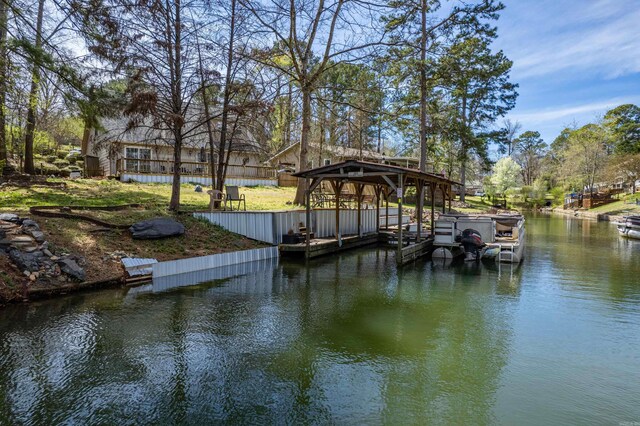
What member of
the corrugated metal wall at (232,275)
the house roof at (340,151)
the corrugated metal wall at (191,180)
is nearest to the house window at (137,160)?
the corrugated metal wall at (191,180)

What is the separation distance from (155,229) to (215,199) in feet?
11.6

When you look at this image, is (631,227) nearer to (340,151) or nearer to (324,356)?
(340,151)

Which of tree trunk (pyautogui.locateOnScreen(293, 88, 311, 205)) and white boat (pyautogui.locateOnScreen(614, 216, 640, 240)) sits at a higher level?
tree trunk (pyautogui.locateOnScreen(293, 88, 311, 205))

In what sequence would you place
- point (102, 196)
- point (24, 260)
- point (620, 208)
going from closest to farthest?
point (24, 260) → point (102, 196) → point (620, 208)

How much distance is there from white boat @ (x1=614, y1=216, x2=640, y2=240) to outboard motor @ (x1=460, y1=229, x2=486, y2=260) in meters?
13.7

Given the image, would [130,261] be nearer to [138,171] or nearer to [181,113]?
[181,113]

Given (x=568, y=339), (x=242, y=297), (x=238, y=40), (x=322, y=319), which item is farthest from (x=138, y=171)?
(x=568, y=339)

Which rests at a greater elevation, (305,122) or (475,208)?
(305,122)

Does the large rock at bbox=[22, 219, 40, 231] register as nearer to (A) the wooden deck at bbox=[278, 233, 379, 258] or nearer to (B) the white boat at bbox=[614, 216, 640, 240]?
(A) the wooden deck at bbox=[278, 233, 379, 258]

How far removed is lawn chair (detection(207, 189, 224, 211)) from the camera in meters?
14.0

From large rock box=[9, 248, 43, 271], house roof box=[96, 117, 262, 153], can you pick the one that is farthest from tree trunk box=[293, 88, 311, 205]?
large rock box=[9, 248, 43, 271]

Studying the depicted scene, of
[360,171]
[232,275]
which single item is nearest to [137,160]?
[232,275]

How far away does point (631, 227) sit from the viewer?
22125mm

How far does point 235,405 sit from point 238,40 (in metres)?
14.9
